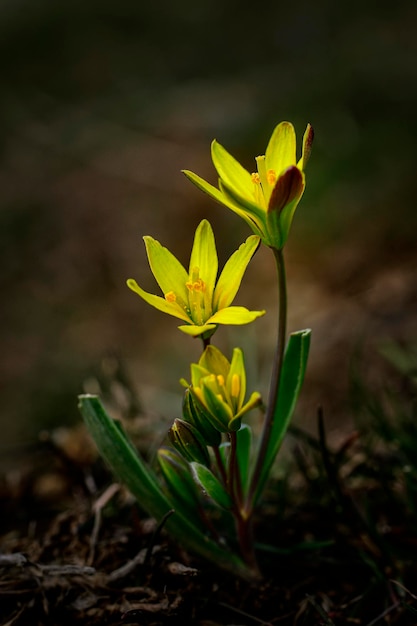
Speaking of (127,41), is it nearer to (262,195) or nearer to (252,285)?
(252,285)

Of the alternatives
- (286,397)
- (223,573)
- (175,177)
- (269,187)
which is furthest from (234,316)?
(175,177)

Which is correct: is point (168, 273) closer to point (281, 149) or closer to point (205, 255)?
point (205, 255)

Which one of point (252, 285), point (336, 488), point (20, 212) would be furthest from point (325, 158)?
point (336, 488)

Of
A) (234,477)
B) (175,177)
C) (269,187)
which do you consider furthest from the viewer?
(175,177)

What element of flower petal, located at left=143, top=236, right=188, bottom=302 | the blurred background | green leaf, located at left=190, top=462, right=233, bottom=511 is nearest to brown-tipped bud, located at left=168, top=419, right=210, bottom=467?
green leaf, located at left=190, top=462, right=233, bottom=511

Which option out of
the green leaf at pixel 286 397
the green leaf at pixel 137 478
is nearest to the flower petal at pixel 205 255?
the green leaf at pixel 286 397

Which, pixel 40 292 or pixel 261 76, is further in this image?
pixel 261 76
